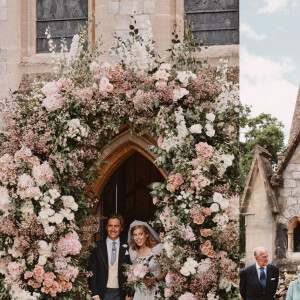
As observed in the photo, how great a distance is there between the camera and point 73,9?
1041 centimetres

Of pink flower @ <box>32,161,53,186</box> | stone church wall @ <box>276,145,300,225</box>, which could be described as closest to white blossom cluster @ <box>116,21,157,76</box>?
pink flower @ <box>32,161,53,186</box>

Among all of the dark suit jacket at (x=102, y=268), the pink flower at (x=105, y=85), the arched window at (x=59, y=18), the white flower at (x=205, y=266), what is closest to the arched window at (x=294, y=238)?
the arched window at (x=59, y=18)

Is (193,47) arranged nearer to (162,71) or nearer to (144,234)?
(162,71)

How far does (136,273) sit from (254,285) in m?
1.39

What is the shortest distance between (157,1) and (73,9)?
1277 millimetres

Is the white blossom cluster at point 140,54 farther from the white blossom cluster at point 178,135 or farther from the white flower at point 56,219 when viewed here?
the white flower at point 56,219

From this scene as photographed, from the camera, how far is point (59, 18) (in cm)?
1042

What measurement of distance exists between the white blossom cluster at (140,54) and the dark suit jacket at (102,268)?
1.88 metres

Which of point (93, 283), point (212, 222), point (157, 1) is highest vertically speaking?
point (157, 1)

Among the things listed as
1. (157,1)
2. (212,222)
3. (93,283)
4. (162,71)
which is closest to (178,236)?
(212,222)

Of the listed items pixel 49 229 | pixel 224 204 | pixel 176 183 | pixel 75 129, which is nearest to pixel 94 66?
pixel 75 129

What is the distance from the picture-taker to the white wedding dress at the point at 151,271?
8.66m

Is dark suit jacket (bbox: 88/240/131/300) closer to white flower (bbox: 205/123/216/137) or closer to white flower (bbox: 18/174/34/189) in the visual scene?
white flower (bbox: 18/174/34/189)

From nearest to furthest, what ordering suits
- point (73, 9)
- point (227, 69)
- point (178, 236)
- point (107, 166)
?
point (178, 236) → point (227, 69) → point (107, 166) → point (73, 9)
